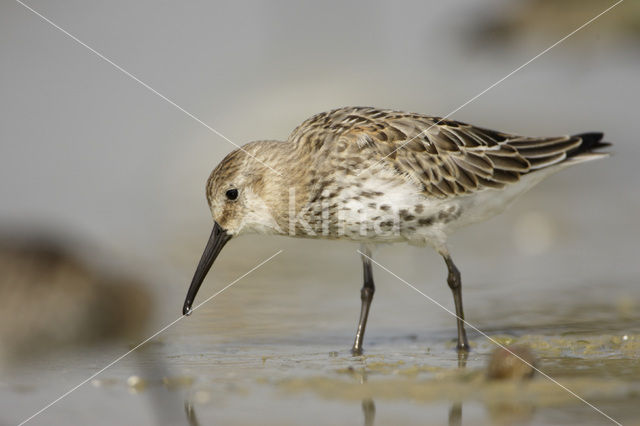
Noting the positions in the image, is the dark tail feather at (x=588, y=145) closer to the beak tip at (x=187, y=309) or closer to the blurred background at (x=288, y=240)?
the blurred background at (x=288, y=240)

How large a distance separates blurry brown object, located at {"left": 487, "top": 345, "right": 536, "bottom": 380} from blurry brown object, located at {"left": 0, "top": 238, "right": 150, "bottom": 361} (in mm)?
3389

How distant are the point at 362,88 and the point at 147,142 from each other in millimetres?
3698

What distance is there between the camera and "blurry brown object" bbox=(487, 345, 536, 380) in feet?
18.2

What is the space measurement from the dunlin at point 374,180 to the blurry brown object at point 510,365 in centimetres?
154

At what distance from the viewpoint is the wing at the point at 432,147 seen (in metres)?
7.55

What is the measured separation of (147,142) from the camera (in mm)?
14688

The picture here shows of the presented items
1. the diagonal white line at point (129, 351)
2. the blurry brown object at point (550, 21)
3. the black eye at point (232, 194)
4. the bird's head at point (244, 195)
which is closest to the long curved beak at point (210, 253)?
the bird's head at point (244, 195)

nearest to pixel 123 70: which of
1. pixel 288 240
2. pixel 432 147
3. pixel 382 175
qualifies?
pixel 288 240

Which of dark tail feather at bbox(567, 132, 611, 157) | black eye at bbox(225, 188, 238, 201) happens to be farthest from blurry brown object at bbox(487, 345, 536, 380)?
dark tail feather at bbox(567, 132, 611, 157)

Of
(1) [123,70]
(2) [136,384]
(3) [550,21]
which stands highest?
(3) [550,21]

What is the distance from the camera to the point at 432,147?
7.80 metres

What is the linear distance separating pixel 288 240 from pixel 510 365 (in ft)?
20.8

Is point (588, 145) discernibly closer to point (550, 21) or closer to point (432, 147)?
point (432, 147)

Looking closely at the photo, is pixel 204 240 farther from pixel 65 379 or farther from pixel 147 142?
pixel 65 379
